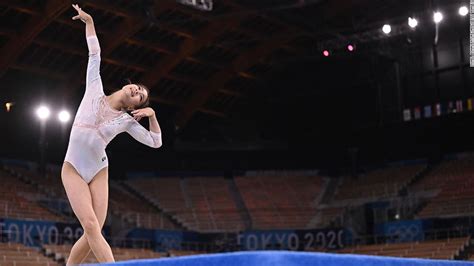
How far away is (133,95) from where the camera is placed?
633 centimetres

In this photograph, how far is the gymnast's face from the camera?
20.7 feet

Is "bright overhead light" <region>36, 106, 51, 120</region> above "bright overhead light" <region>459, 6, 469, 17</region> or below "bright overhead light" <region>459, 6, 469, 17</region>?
below

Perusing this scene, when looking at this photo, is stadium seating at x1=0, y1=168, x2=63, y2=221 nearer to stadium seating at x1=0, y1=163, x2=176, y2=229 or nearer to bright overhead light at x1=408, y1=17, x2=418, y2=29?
stadium seating at x1=0, y1=163, x2=176, y2=229

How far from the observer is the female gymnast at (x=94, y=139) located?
609cm

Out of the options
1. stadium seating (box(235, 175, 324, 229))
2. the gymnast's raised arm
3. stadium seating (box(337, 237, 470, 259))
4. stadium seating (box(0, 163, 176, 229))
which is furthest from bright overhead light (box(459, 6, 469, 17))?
the gymnast's raised arm

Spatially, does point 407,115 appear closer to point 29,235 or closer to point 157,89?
point 157,89

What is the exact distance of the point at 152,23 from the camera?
2772cm

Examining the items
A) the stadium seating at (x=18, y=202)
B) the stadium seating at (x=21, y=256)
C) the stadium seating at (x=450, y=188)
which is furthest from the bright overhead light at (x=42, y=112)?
the stadium seating at (x=450, y=188)

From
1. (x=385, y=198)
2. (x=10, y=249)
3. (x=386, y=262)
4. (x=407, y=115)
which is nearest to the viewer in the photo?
(x=386, y=262)

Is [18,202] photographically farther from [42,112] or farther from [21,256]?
[21,256]

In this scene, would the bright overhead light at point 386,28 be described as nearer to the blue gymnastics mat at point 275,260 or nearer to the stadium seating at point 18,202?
the stadium seating at point 18,202

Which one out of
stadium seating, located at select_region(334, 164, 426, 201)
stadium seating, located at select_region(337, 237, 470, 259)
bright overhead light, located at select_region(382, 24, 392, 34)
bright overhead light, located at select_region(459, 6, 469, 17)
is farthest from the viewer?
stadium seating, located at select_region(334, 164, 426, 201)

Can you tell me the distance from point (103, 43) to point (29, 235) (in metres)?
8.42

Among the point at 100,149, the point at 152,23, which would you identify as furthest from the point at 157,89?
the point at 100,149
